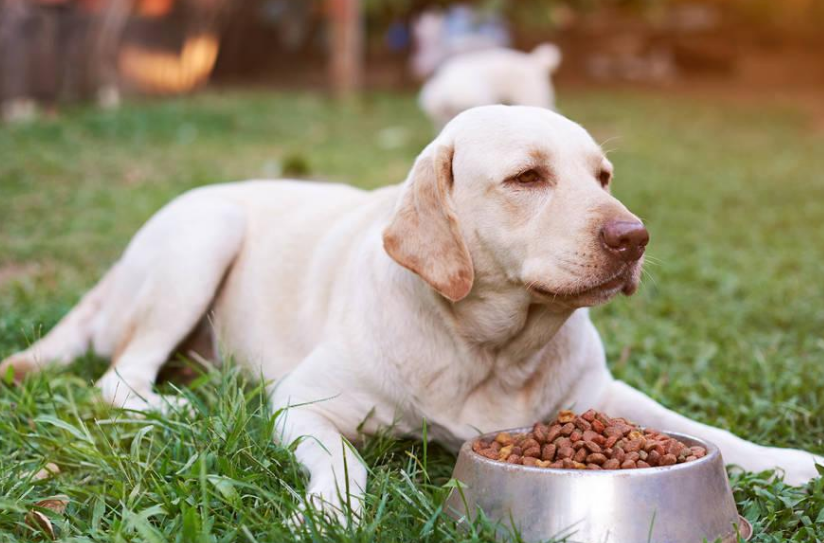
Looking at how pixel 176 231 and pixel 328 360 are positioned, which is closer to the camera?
pixel 328 360

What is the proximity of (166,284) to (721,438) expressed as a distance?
2.01 m

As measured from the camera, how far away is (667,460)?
7.36 feet

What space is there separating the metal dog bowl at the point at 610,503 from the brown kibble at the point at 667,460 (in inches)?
3.2

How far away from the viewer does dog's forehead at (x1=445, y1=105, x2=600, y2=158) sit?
8.71 feet

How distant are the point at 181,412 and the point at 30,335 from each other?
1398 millimetres

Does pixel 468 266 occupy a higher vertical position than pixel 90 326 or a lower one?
higher

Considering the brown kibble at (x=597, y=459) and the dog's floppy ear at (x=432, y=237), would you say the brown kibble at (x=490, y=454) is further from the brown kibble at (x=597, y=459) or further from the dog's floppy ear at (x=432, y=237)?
the dog's floppy ear at (x=432, y=237)

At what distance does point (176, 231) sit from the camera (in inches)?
144

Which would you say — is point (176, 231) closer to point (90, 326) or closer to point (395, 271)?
point (90, 326)

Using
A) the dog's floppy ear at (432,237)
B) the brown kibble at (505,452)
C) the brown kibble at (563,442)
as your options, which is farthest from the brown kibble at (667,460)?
the dog's floppy ear at (432,237)

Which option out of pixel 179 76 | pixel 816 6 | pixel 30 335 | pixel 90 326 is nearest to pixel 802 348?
pixel 90 326

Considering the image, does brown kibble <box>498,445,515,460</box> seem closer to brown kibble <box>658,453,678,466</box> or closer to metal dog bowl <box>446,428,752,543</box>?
metal dog bowl <box>446,428,752,543</box>

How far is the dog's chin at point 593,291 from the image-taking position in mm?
2465

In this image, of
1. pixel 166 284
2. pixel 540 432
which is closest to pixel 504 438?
pixel 540 432
